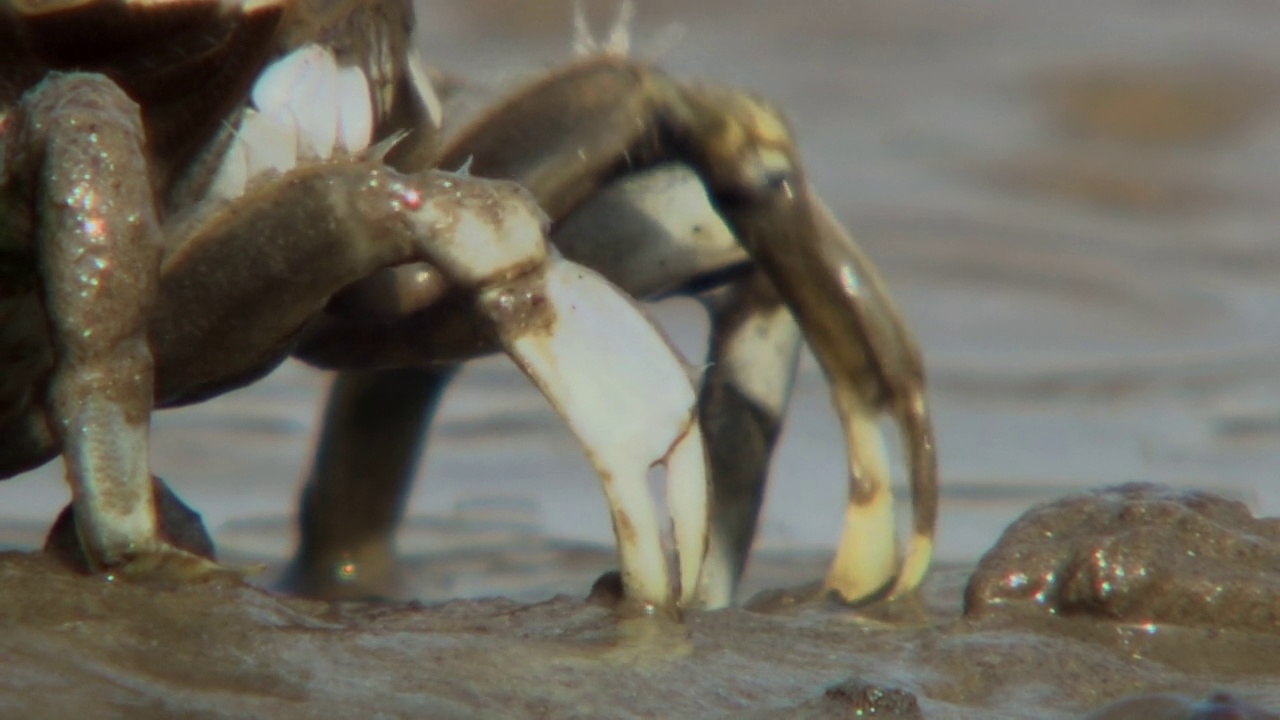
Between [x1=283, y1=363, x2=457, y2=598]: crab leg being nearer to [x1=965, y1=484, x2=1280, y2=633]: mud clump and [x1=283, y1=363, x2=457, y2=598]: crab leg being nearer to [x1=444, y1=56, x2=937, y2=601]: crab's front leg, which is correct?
[x1=444, y1=56, x2=937, y2=601]: crab's front leg

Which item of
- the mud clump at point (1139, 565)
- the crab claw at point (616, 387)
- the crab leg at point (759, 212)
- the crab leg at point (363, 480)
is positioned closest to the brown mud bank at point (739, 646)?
Result: the mud clump at point (1139, 565)

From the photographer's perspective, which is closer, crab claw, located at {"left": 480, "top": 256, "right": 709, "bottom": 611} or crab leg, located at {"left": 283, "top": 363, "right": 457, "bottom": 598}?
crab claw, located at {"left": 480, "top": 256, "right": 709, "bottom": 611}

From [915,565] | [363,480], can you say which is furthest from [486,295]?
[363,480]

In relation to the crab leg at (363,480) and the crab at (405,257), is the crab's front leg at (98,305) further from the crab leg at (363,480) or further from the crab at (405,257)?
the crab leg at (363,480)

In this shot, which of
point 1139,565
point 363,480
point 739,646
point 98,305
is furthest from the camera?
point 363,480

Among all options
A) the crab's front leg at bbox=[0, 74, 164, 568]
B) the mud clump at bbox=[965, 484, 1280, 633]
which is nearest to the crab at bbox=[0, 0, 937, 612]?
the crab's front leg at bbox=[0, 74, 164, 568]

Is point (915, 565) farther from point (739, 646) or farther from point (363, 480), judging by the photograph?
point (363, 480)

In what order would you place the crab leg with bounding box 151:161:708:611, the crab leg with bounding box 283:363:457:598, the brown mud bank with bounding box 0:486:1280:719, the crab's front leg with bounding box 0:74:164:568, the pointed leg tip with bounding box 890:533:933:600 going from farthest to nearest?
1. the crab leg with bounding box 283:363:457:598
2. the pointed leg tip with bounding box 890:533:933:600
3. the crab leg with bounding box 151:161:708:611
4. the crab's front leg with bounding box 0:74:164:568
5. the brown mud bank with bounding box 0:486:1280:719

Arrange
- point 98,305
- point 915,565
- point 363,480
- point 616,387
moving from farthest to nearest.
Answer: point 363,480, point 915,565, point 616,387, point 98,305
